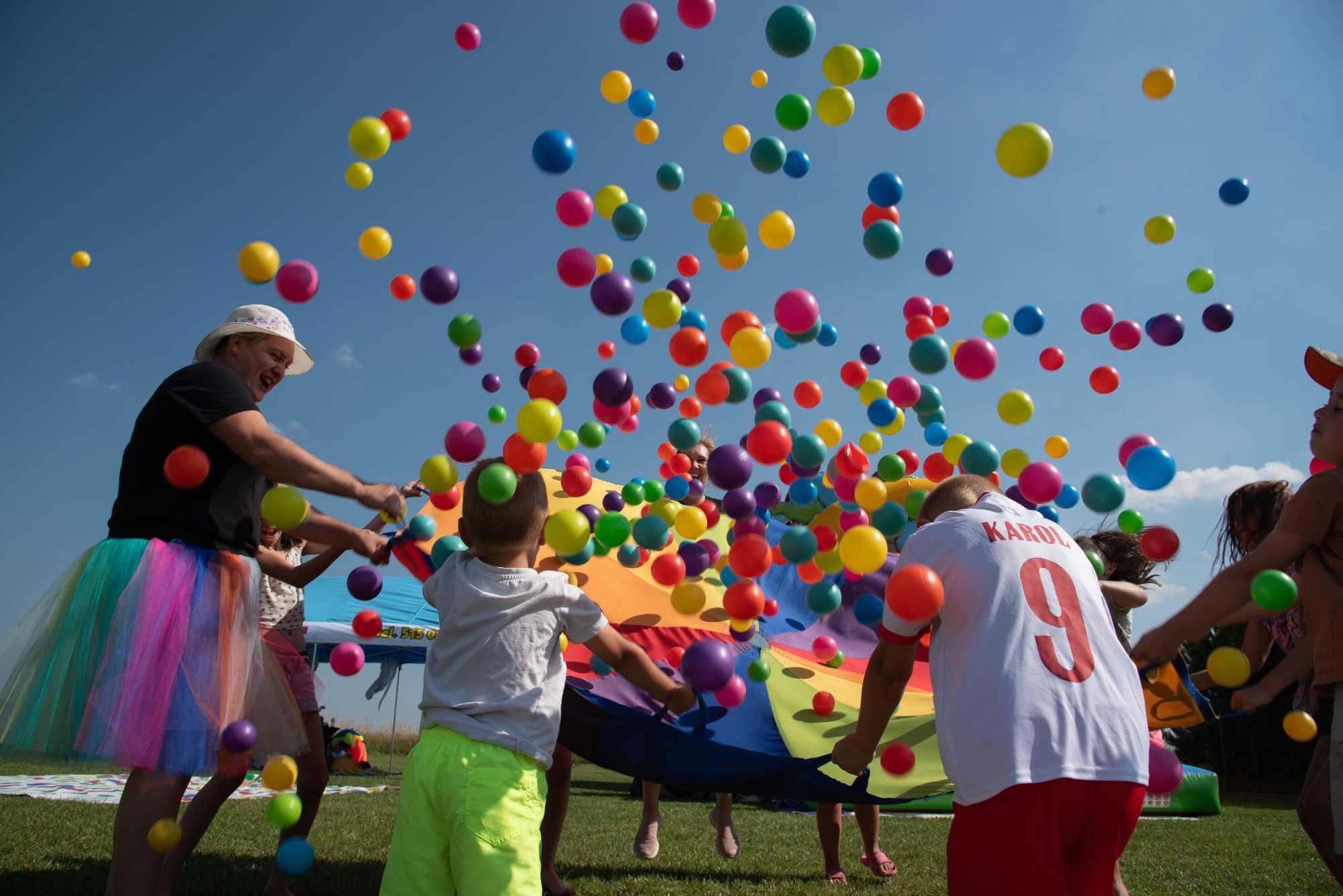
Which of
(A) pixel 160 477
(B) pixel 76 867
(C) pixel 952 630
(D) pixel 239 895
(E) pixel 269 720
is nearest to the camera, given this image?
(C) pixel 952 630

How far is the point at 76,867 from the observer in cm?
332

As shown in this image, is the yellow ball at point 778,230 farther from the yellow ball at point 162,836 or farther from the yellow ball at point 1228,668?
the yellow ball at point 162,836

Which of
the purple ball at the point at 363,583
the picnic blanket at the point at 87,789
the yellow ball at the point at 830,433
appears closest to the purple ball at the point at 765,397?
the yellow ball at the point at 830,433

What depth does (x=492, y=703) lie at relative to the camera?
2.01m

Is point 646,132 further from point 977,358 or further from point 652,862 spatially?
point 652,862

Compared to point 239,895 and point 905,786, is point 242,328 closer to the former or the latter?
point 239,895

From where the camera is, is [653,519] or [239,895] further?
[653,519]

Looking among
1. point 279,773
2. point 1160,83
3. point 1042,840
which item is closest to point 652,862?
point 279,773

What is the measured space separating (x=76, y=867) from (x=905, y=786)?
3.14 m

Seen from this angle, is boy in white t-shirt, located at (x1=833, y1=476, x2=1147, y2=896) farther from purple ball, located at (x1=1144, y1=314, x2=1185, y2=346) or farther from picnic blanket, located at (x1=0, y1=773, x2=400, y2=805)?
picnic blanket, located at (x1=0, y1=773, x2=400, y2=805)

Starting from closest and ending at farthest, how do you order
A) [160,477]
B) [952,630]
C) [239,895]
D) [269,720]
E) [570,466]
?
1. [952,630]
2. [160,477]
3. [269,720]
4. [239,895]
5. [570,466]

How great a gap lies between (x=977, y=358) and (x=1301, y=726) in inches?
63.3

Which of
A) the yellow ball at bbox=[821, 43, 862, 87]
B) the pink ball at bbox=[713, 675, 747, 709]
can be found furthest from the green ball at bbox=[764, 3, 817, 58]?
the pink ball at bbox=[713, 675, 747, 709]

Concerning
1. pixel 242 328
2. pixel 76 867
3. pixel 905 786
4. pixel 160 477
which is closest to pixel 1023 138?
pixel 905 786
